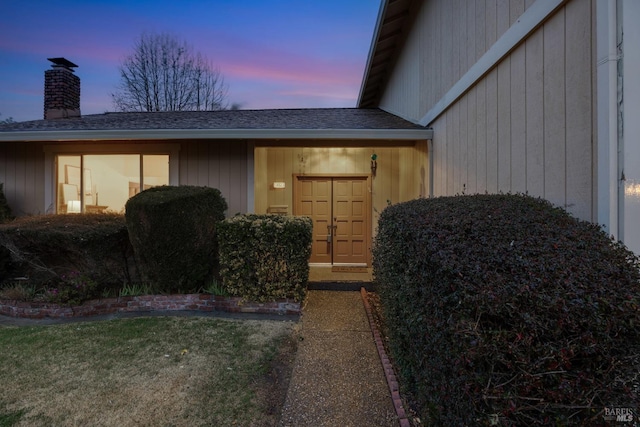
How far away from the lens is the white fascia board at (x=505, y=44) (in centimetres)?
248

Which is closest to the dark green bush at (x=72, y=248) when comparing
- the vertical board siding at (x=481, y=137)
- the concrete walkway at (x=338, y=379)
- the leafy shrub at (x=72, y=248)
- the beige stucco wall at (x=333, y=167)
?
the leafy shrub at (x=72, y=248)

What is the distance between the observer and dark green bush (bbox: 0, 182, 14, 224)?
6043mm

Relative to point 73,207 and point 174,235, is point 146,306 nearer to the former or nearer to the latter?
point 174,235

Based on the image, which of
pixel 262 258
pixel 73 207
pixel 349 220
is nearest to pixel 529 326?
pixel 262 258

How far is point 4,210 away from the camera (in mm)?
6156

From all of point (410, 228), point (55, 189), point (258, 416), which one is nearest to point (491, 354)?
point (410, 228)

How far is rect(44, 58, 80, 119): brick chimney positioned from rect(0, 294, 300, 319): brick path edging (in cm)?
508

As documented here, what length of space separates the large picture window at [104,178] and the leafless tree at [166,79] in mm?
13371

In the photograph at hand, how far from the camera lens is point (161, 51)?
18766mm

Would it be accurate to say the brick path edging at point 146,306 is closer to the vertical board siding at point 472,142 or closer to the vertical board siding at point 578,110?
the vertical board siding at point 472,142

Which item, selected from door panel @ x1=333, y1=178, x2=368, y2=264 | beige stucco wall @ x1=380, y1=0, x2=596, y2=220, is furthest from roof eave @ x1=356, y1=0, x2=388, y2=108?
door panel @ x1=333, y1=178, x2=368, y2=264

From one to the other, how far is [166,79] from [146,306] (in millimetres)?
17591

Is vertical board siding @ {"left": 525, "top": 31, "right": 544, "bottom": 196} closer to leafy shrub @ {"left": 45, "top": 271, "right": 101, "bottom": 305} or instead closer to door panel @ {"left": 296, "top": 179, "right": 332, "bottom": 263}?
door panel @ {"left": 296, "top": 179, "right": 332, "bottom": 263}

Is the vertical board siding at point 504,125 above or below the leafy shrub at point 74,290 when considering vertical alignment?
above
